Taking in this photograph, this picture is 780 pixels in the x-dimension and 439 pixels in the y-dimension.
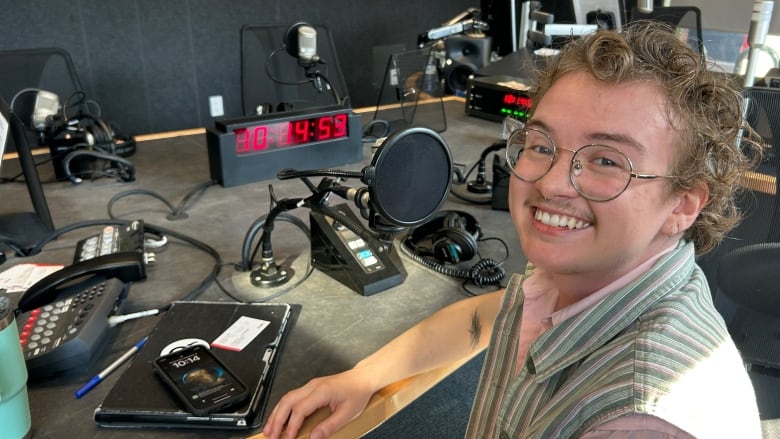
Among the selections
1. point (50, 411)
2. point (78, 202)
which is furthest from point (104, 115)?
point (50, 411)

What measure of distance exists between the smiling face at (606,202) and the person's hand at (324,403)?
1.01ft

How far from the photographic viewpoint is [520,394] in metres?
0.71

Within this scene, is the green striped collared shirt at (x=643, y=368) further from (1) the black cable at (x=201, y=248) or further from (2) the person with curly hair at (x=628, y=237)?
(1) the black cable at (x=201, y=248)

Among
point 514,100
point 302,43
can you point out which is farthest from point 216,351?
point 514,100

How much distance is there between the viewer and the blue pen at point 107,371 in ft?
2.75

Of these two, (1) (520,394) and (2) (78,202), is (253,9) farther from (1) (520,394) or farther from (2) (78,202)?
(1) (520,394)

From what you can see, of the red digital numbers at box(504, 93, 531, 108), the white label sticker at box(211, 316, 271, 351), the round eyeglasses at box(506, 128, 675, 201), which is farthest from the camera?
the red digital numbers at box(504, 93, 531, 108)

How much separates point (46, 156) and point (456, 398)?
150 centimetres

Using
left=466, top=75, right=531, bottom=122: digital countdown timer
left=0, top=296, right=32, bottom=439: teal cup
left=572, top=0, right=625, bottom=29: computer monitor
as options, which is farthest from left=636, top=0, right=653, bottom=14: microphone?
left=0, top=296, right=32, bottom=439: teal cup

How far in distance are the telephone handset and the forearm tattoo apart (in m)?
0.59

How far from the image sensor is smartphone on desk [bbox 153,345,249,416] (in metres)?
0.77

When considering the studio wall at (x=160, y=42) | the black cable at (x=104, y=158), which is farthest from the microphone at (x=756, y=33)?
the studio wall at (x=160, y=42)

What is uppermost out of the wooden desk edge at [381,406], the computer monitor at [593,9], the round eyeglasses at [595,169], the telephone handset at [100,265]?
the computer monitor at [593,9]

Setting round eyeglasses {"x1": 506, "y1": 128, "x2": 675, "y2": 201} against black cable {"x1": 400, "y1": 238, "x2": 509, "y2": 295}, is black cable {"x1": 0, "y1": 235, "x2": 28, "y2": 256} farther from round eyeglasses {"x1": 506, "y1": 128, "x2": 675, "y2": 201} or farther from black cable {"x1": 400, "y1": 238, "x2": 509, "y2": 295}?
round eyeglasses {"x1": 506, "y1": 128, "x2": 675, "y2": 201}
